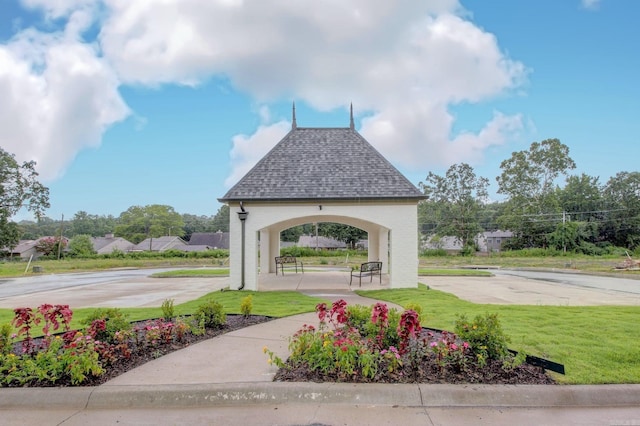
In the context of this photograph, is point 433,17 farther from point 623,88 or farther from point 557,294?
point 557,294

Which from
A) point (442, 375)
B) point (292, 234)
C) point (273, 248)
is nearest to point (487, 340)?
point (442, 375)

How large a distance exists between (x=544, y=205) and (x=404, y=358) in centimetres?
4909

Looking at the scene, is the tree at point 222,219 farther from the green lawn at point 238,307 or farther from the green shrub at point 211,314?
the green shrub at point 211,314

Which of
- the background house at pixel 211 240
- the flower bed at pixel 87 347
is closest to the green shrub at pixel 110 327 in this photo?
the flower bed at pixel 87 347

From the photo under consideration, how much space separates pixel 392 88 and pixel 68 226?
372 ft

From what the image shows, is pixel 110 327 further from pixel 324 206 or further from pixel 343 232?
pixel 343 232

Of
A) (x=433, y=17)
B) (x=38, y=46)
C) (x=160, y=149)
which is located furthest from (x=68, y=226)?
(x=433, y=17)

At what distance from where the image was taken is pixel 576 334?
18.9ft

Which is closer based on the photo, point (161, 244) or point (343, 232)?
point (343, 232)

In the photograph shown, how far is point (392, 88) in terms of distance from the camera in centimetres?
1514

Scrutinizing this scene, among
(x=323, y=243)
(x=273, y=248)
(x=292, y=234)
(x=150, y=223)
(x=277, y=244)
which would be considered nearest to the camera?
(x=273, y=248)

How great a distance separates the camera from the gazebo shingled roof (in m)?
12.0

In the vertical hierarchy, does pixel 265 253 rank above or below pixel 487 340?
above

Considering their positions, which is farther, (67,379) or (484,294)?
(484,294)
